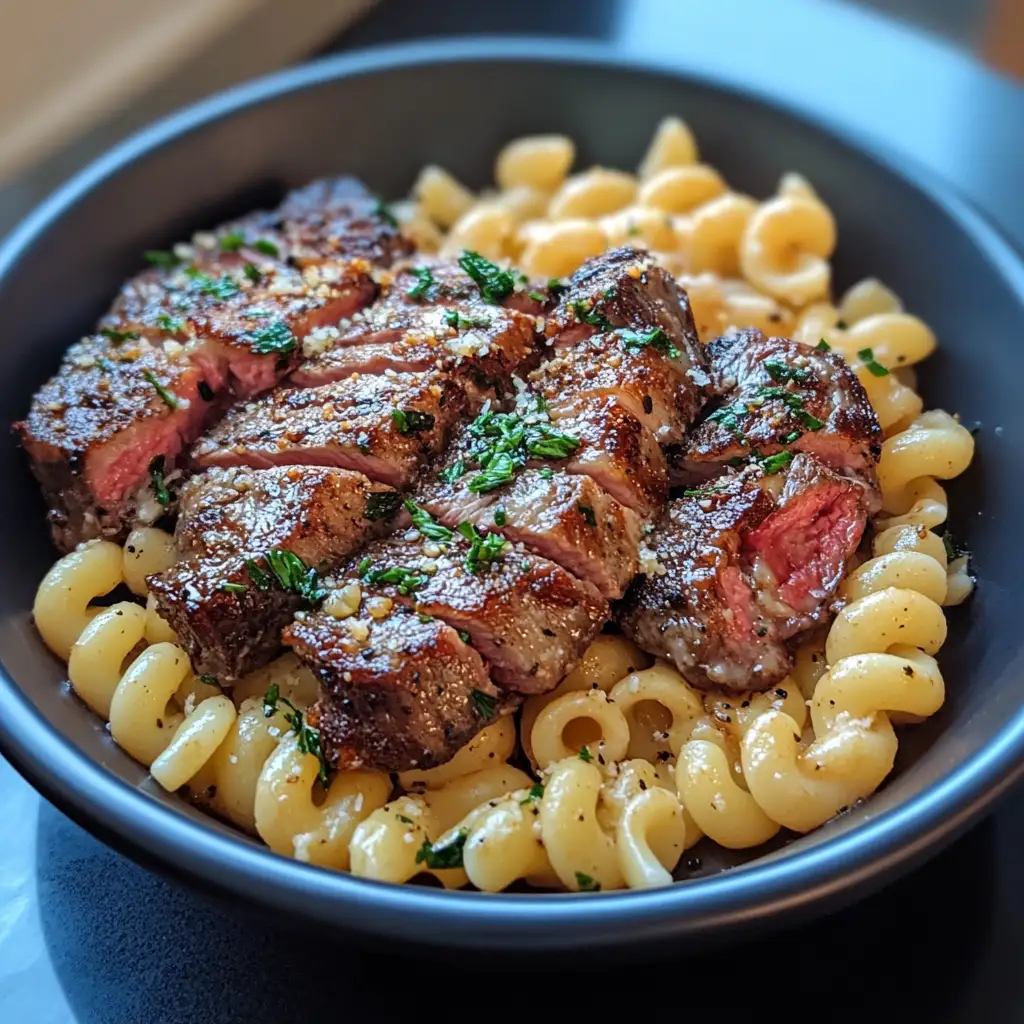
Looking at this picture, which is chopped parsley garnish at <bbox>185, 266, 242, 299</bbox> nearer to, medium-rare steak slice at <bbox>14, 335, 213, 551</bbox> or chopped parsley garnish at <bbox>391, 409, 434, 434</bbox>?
medium-rare steak slice at <bbox>14, 335, 213, 551</bbox>

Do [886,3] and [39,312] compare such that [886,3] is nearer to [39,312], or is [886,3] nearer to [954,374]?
[954,374]

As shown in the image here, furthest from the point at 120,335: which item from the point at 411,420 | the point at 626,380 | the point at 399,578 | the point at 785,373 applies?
the point at 785,373

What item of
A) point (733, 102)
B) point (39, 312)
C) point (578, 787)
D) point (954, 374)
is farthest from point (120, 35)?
point (578, 787)

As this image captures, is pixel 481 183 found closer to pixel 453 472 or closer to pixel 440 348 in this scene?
pixel 440 348

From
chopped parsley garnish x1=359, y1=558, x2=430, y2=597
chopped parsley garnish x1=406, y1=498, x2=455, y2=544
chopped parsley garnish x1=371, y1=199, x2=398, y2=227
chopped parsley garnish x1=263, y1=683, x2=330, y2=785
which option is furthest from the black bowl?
chopped parsley garnish x1=406, y1=498, x2=455, y2=544

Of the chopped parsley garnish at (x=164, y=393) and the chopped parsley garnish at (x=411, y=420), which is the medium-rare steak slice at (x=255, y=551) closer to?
the chopped parsley garnish at (x=411, y=420)

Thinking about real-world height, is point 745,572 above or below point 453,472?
above
